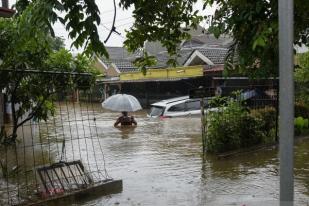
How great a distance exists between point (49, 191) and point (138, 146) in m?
6.60

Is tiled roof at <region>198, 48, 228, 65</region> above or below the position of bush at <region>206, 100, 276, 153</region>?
above

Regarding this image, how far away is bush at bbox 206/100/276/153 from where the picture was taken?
10977mm

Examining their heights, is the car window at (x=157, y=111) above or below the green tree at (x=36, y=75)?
below

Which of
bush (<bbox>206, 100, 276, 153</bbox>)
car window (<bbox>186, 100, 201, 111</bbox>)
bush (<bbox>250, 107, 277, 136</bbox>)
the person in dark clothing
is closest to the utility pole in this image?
bush (<bbox>206, 100, 276, 153</bbox>)

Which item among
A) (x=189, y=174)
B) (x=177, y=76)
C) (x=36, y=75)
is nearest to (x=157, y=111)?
(x=177, y=76)

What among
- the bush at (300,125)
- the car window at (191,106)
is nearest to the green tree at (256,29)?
the bush at (300,125)

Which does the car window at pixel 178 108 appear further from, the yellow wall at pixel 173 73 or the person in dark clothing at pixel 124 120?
the person in dark clothing at pixel 124 120

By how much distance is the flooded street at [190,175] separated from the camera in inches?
286

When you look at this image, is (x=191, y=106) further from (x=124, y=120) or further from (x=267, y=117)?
(x=267, y=117)

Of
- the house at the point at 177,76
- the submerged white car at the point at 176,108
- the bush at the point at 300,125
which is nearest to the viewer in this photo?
the bush at the point at 300,125

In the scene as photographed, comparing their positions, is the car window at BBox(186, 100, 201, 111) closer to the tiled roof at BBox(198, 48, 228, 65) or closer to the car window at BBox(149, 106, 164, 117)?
the car window at BBox(149, 106, 164, 117)

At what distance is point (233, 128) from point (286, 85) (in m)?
9.05

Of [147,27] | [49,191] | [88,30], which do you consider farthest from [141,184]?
[88,30]

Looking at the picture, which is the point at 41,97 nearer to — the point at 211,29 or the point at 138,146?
the point at 138,146
